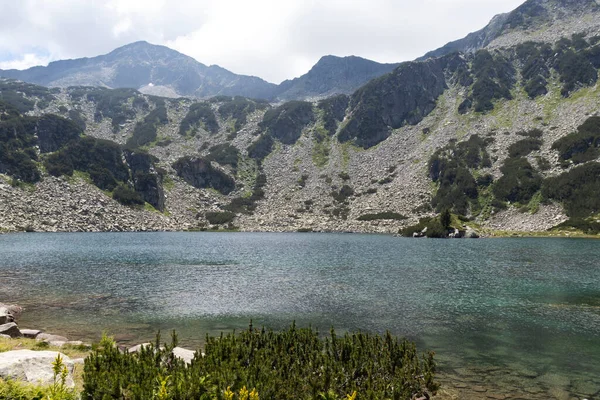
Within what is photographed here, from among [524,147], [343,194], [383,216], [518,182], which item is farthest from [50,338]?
[524,147]

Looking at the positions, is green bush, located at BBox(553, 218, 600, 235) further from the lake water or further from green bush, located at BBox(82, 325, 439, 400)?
green bush, located at BBox(82, 325, 439, 400)

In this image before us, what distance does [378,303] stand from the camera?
3441cm

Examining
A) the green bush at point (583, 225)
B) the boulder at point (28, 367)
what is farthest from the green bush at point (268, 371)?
the green bush at point (583, 225)

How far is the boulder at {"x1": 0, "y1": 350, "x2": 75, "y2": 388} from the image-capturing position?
1083 cm

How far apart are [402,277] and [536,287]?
14.6m

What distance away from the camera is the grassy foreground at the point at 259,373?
10109 millimetres

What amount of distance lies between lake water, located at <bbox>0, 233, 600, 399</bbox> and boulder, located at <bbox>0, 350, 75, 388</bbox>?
11.5 meters

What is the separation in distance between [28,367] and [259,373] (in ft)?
23.2

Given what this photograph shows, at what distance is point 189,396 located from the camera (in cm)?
983

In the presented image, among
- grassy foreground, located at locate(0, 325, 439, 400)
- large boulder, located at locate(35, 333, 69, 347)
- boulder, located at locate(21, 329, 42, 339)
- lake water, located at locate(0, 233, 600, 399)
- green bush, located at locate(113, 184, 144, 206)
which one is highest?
green bush, located at locate(113, 184, 144, 206)

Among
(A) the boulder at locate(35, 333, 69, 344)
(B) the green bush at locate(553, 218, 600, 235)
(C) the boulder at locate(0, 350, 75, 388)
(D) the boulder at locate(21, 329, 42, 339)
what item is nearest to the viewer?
(C) the boulder at locate(0, 350, 75, 388)

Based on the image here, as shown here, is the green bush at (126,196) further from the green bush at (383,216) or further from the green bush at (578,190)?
the green bush at (578,190)

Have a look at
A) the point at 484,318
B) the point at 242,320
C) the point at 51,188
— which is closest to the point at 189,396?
the point at 242,320

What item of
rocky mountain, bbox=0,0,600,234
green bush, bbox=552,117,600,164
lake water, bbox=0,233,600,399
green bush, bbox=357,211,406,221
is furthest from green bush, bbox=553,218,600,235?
lake water, bbox=0,233,600,399
